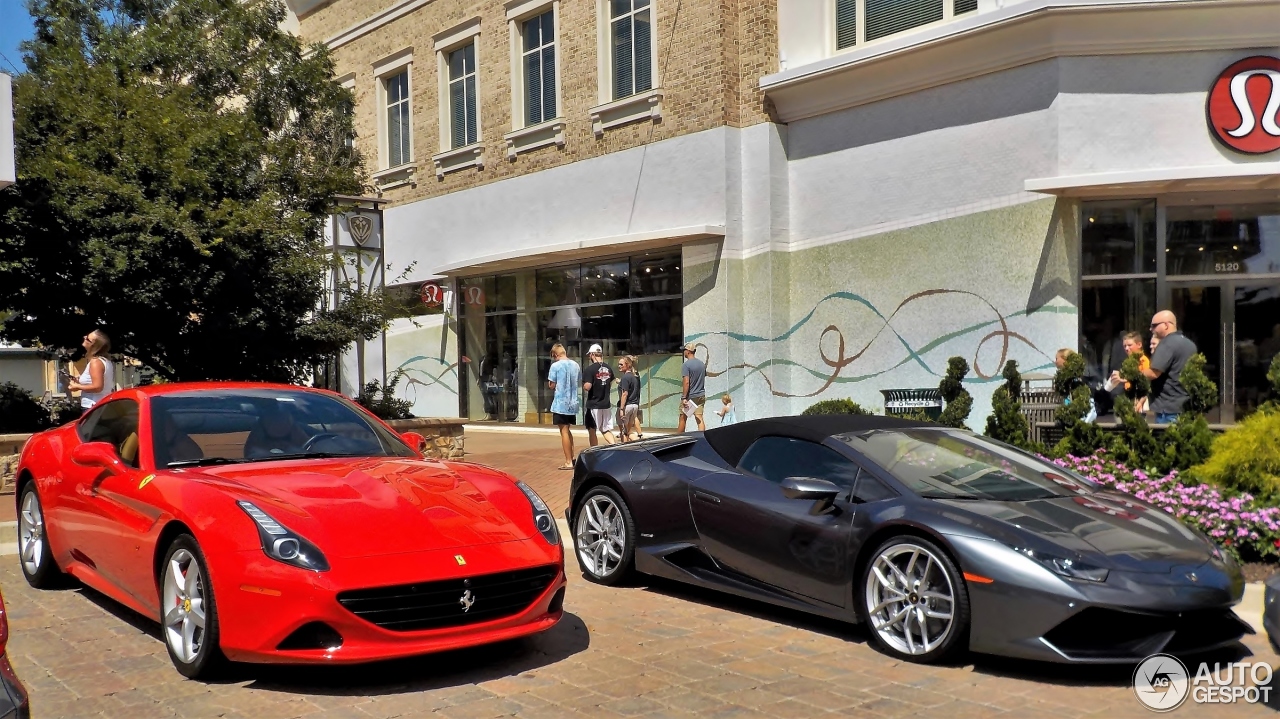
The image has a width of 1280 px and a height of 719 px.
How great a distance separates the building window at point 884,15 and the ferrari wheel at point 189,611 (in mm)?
13171

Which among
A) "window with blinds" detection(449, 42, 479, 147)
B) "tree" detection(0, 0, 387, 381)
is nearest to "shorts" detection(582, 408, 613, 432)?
"tree" detection(0, 0, 387, 381)

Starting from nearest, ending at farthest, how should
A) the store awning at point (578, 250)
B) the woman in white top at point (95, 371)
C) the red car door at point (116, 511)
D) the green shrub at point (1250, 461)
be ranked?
the red car door at point (116, 511)
the green shrub at point (1250, 461)
the woman in white top at point (95, 371)
the store awning at point (578, 250)

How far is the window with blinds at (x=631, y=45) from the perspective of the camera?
18.6 meters

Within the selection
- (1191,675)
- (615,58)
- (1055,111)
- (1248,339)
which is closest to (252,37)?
(615,58)

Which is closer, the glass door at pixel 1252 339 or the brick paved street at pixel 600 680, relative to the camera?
the brick paved street at pixel 600 680

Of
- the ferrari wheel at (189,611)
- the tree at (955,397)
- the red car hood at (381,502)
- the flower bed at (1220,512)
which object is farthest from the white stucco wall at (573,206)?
the ferrari wheel at (189,611)

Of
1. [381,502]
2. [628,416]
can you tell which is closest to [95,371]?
[628,416]

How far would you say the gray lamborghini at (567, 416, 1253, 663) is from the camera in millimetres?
5012

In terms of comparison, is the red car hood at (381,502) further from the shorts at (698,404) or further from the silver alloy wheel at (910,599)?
the shorts at (698,404)

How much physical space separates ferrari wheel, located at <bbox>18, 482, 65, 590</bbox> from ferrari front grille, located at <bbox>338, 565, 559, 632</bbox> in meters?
3.46

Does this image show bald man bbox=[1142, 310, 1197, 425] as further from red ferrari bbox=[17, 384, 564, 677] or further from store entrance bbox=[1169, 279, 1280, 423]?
red ferrari bbox=[17, 384, 564, 677]

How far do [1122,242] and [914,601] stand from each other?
10.5 m

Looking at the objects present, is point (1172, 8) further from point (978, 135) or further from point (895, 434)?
point (895, 434)

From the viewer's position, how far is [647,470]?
283 inches
